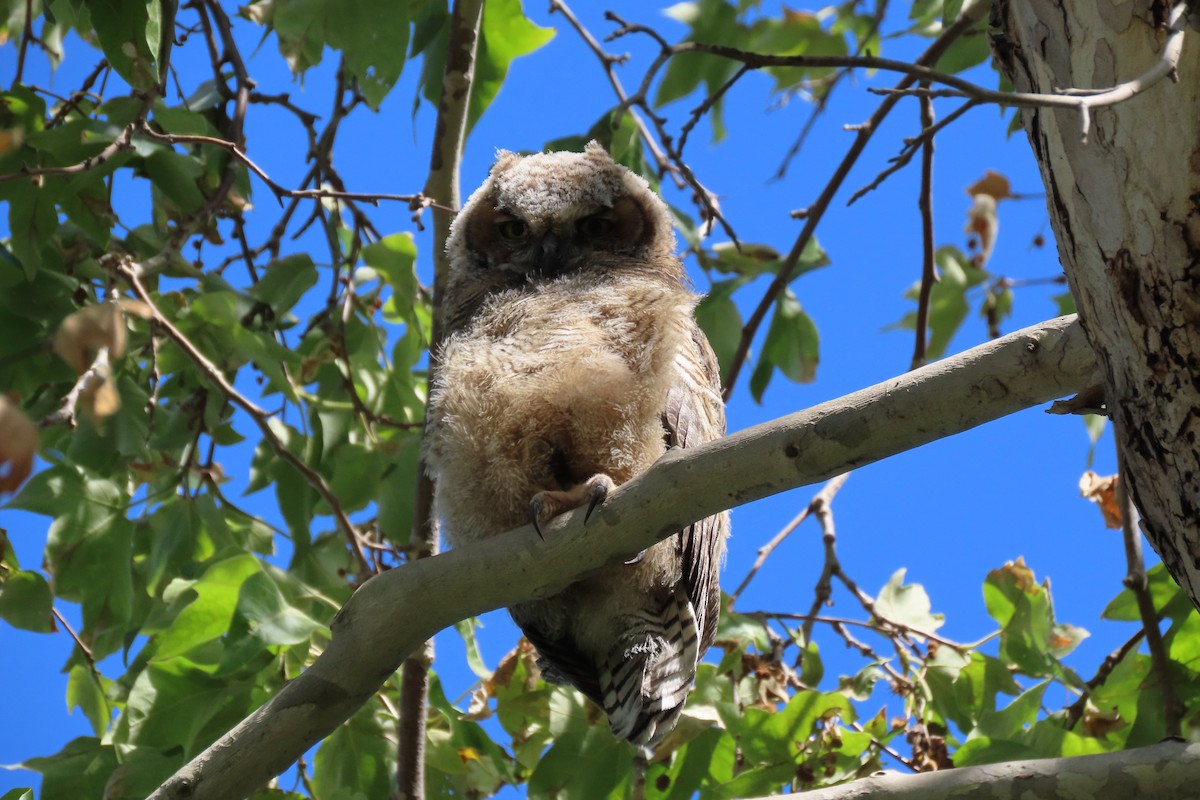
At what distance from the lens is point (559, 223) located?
253cm

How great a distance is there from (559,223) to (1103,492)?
1250mm

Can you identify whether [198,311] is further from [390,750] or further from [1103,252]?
[1103,252]

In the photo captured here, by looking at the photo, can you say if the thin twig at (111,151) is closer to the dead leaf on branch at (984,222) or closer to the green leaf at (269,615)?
the green leaf at (269,615)

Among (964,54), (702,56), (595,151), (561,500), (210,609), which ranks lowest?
(561,500)

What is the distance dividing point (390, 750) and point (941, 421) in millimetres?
1422

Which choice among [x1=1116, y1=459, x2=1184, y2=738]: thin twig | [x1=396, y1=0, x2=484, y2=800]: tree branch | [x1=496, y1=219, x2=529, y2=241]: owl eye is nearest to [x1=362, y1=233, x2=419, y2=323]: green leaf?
[x1=396, y1=0, x2=484, y2=800]: tree branch

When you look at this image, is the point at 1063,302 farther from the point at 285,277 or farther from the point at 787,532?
the point at 285,277

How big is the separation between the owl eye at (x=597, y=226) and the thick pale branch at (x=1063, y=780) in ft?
4.77

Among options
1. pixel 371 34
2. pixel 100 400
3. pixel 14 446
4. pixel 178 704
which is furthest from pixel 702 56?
pixel 14 446

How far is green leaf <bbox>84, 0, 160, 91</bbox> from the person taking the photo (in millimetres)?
1989

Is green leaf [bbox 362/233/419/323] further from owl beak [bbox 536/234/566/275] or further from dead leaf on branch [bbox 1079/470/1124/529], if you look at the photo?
dead leaf on branch [bbox 1079/470/1124/529]

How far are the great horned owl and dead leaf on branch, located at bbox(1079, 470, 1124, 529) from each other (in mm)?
699

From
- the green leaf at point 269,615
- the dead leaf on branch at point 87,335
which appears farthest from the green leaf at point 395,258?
the dead leaf on branch at point 87,335

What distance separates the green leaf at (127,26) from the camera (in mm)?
1989
